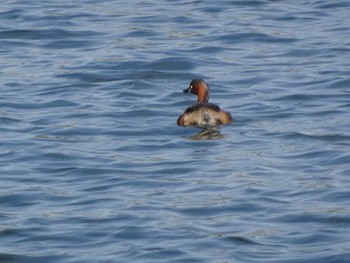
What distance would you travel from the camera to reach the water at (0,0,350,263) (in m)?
12.2

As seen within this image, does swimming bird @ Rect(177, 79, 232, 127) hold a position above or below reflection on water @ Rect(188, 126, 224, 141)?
above

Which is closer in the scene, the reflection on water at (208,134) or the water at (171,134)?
the water at (171,134)

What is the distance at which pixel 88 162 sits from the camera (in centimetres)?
1495

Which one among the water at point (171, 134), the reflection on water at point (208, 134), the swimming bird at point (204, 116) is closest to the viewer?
the water at point (171, 134)

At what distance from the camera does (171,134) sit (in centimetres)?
1625

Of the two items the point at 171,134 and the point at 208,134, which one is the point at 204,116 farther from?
the point at 171,134

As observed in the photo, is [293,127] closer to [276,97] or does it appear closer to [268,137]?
[268,137]

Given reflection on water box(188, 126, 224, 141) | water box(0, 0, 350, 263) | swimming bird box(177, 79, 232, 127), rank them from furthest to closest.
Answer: swimming bird box(177, 79, 232, 127) → reflection on water box(188, 126, 224, 141) → water box(0, 0, 350, 263)

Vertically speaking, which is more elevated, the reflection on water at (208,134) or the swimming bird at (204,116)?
the swimming bird at (204,116)

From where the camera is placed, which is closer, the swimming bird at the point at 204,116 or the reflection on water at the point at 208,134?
the reflection on water at the point at 208,134

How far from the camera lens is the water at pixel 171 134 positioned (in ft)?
39.9

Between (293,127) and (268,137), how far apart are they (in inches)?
19.9

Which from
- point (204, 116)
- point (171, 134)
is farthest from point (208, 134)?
point (171, 134)

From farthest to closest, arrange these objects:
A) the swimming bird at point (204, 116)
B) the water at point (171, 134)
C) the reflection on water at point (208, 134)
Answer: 1. the swimming bird at point (204, 116)
2. the reflection on water at point (208, 134)
3. the water at point (171, 134)
